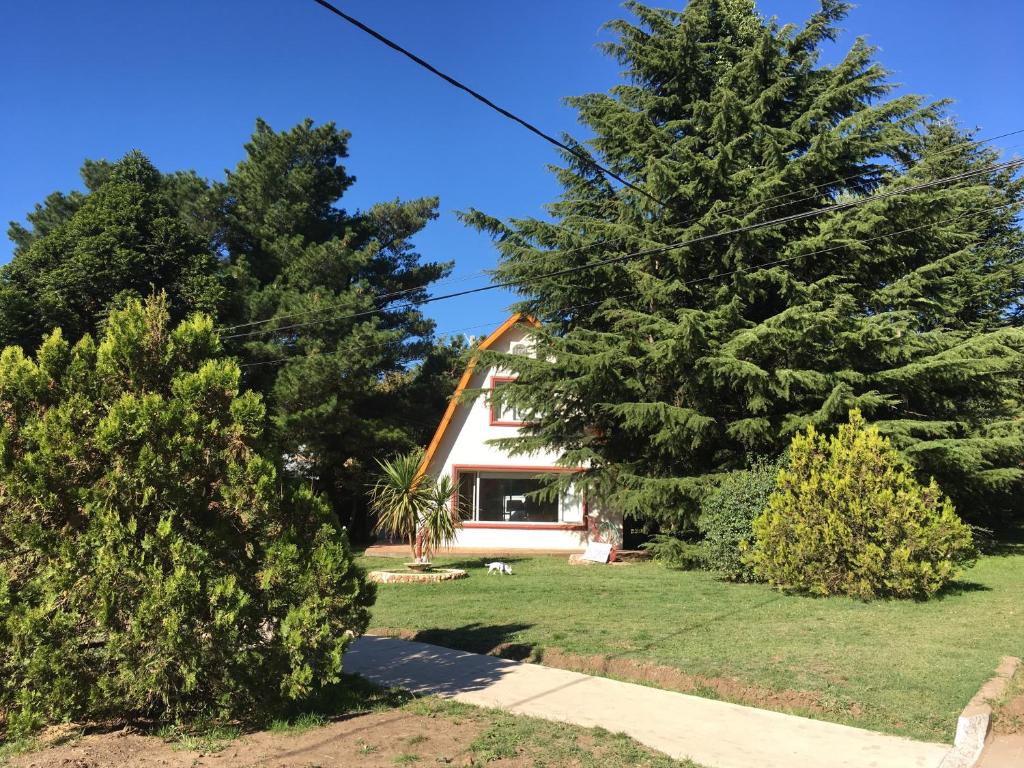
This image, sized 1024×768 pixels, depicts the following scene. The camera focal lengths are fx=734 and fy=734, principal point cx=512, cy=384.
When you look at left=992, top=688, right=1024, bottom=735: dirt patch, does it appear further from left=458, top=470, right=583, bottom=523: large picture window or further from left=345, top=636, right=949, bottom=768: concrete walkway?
left=458, top=470, right=583, bottom=523: large picture window

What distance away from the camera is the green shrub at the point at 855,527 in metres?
10.7

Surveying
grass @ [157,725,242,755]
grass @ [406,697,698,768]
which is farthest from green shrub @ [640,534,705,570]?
grass @ [157,725,242,755]

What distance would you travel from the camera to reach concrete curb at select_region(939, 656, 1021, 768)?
4.93 metres

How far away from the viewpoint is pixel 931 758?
16.1ft

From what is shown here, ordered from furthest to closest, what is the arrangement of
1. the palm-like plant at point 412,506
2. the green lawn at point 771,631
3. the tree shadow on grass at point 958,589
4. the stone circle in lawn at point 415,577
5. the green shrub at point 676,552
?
the green shrub at point 676,552 → the palm-like plant at point 412,506 → the stone circle in lawn at point 415,577 → the tree shadow on grass at point 958,589 → the green lawn at point 771,631

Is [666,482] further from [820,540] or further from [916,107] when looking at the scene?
[916,107]

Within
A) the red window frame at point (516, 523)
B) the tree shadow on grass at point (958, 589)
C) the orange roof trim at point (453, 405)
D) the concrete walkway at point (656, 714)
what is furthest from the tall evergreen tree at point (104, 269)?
the tree shadow on grass at point (958, 589)

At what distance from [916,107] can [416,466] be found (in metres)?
14.1

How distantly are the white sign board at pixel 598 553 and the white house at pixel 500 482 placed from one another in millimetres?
2433

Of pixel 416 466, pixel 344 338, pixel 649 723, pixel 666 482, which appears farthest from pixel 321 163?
pixel 649 723

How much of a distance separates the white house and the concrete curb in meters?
14.9

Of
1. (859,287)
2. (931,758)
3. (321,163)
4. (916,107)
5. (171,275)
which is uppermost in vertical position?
(321,163)

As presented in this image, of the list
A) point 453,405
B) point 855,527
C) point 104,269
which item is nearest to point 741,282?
point 855,527

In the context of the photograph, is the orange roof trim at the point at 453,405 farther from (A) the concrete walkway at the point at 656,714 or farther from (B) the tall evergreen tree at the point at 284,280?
(A) the concrete walkway at the point at 656,714
